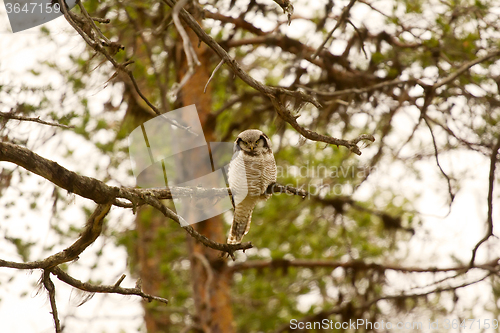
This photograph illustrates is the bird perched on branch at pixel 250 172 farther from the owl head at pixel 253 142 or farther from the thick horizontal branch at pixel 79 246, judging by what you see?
the thick horizontal branch at pixel 79 246

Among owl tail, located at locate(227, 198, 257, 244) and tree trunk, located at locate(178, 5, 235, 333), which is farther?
tree trunk, located at locate(178, 5, 235, 333)

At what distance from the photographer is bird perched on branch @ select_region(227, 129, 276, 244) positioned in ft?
14.0

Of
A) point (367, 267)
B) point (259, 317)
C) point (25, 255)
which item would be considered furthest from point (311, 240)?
point (25, 255)

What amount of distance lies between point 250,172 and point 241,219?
1.84ft

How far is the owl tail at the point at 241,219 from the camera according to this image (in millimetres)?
4402

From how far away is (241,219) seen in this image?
4539 millimetres

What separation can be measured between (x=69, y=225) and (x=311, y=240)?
4919 mm

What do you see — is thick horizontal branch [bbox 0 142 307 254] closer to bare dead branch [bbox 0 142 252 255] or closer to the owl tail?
bare dead branch [bbox 0 142 252 255]

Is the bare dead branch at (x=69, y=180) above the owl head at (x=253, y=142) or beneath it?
beneath

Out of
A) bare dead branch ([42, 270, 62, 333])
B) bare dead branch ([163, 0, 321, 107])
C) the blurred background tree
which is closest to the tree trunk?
the blurred background tree

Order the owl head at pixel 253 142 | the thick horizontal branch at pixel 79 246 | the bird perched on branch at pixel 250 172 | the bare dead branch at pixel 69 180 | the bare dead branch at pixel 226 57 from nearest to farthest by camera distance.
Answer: the bare dead branch at pixel 69 180, the thick horizontal branch at pixel 79 246, the bare dead branch at pixel 226 57, the bird perched on branch at pixel 250 172, the owl head at pixel 253 142

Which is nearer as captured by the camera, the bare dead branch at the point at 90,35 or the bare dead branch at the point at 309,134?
the bare dead branch at the point at 90,35

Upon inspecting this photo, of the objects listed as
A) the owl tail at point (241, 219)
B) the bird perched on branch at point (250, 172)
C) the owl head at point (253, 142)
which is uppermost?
the owl head at point (253, 142)

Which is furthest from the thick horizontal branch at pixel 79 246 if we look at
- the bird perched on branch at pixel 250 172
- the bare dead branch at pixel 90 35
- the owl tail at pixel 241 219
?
the owl tail at pixel 241 219
